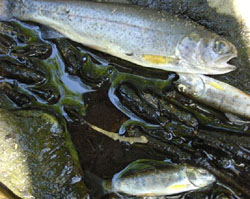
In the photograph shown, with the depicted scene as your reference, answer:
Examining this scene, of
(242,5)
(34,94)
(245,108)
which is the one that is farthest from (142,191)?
(242,5)

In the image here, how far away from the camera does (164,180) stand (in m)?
2.86

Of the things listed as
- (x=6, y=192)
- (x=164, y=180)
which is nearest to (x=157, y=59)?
(x=164, y=180)

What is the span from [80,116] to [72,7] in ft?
4.18

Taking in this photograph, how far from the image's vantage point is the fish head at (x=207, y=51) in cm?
300

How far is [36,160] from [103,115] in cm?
90

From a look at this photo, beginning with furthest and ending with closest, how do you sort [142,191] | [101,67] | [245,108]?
[101,67] < [245,108] < [142,191]

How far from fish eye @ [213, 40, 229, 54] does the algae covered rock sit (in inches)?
76.8

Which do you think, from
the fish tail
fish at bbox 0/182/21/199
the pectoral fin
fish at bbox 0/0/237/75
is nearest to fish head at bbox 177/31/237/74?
fish at bbox 0/0/237/75

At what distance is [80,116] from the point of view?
3299 mm

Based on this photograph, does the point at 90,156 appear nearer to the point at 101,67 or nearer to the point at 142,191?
the point at 142,191

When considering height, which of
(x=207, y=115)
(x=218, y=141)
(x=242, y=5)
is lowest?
(x=218, y=141)

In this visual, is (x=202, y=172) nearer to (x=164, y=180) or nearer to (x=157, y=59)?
(x=164, y=180)

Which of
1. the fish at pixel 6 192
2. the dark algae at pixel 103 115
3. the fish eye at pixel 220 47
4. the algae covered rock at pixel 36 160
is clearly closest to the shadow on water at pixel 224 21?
the dark algae at pixel 103 115

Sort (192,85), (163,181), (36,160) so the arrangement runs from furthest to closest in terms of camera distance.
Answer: (192,85) < (36,160) < (163,181)
